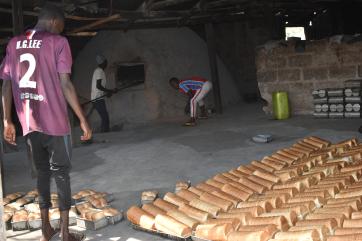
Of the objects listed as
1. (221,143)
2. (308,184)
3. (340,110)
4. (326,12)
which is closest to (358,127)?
(340,110)

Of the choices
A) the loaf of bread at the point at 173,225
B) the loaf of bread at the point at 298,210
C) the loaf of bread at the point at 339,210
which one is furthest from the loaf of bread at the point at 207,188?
the loaf of bread at the point at 339,210

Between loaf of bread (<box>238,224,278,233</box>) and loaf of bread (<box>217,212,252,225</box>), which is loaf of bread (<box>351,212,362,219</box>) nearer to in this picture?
loaf of bread (<box>238,224,278,233</box>)

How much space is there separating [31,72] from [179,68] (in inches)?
336

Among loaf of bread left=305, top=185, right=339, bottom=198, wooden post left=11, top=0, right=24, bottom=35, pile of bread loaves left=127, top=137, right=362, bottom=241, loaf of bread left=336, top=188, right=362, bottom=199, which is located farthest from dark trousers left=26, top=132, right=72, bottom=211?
wooden post left=11, top=0, right=24, bottom=35

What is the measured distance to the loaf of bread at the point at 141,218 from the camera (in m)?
3.84

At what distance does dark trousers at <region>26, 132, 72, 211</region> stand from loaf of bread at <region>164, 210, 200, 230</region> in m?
0.86

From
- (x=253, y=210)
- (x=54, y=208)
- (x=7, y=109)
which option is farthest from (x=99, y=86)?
(x=253, y=210)

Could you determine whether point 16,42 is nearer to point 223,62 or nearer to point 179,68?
point 179,68

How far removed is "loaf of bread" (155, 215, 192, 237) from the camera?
3584 millimetres

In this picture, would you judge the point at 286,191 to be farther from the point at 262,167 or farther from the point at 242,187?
the point at 262,167

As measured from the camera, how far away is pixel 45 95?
11.5 ft

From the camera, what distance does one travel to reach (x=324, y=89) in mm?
9516

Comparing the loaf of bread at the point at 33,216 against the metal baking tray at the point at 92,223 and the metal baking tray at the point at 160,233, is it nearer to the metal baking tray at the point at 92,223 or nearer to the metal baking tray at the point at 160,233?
the metal baking tray at the point at 92,223

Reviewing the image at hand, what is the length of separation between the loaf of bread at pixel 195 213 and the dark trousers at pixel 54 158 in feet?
3.26
